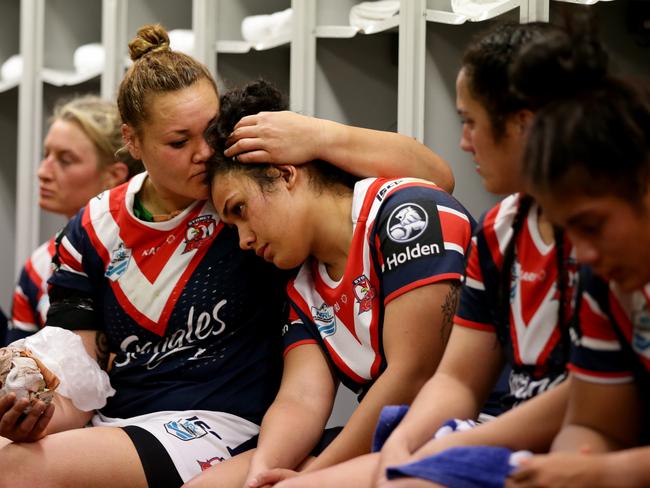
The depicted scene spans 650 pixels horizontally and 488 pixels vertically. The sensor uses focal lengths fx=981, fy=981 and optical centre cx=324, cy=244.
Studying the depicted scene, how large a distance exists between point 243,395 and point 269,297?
0.19 metres

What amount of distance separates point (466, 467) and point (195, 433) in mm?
731

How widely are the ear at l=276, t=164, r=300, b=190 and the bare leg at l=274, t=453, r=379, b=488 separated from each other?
54 cm

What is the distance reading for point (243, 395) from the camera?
1828 millimetres

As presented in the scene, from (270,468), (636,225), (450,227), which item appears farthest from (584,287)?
(270,468)

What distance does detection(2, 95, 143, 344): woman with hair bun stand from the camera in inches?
103

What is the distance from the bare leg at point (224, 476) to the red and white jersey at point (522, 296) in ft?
1.50

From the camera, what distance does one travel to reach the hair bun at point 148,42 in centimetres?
184

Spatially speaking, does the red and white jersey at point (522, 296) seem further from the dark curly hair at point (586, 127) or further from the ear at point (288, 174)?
the ear at point (288, 174)

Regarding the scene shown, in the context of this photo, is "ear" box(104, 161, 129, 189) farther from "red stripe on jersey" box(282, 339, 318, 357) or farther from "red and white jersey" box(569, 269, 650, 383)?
"red and white jersey" box(569, 269, 650, 383)

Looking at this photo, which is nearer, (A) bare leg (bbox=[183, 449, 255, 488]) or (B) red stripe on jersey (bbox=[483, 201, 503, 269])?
(B) red stripe on jersey (bbox=[483, 201, 503, 269])

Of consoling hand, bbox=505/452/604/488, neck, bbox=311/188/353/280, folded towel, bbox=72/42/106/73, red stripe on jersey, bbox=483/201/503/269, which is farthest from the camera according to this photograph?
folded towel, bbox=72/42/106/73

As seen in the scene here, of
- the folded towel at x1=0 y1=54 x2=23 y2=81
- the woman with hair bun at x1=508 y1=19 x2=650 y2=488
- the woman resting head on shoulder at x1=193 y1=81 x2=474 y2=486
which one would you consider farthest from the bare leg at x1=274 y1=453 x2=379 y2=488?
the folded towel at x1=0 y1=54 x2=23 y2=81

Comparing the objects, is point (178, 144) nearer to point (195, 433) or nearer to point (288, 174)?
point (288, 174)

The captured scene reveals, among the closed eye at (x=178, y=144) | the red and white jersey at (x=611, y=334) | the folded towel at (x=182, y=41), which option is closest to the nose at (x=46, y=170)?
the folded towel at (x=182, y=41)
